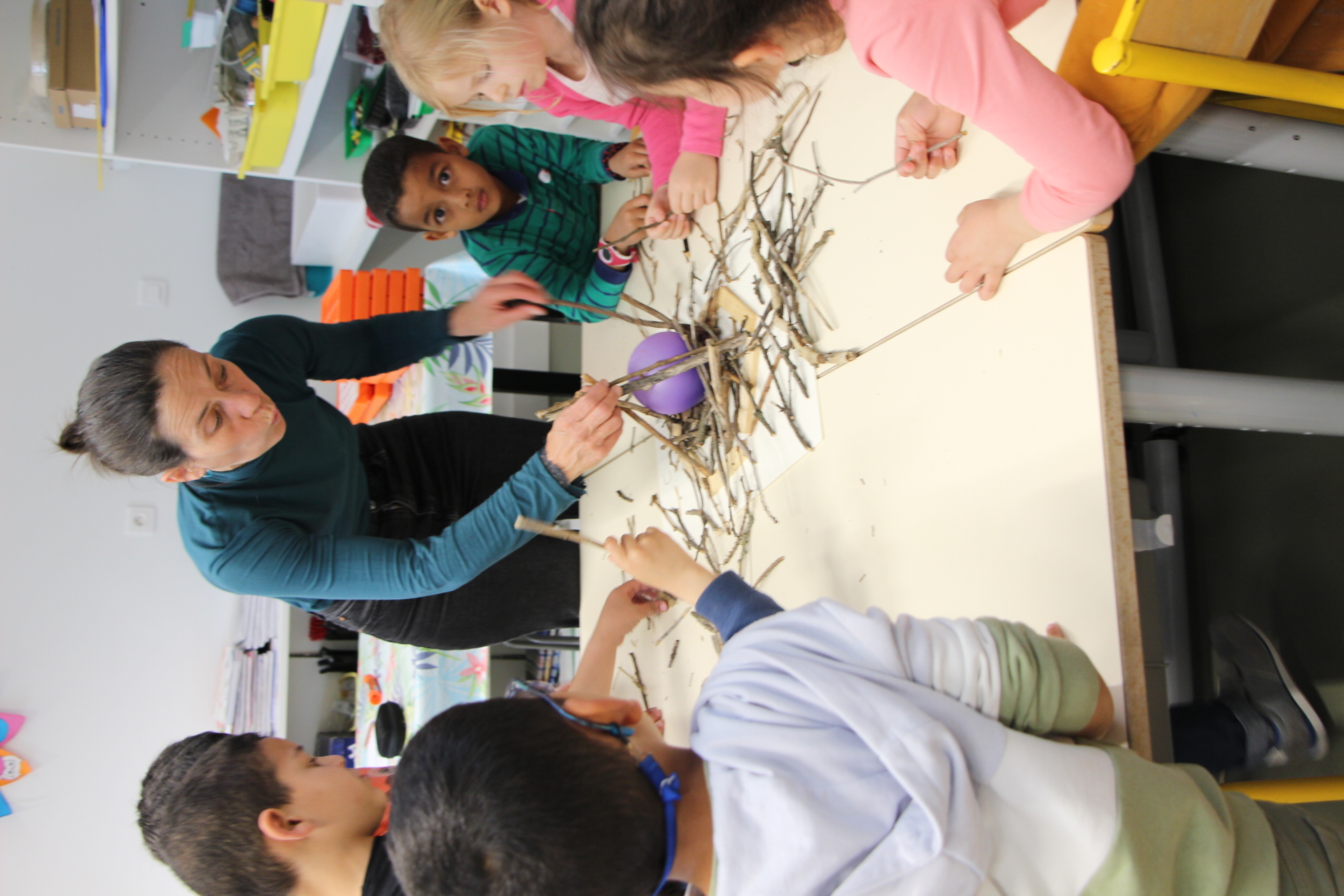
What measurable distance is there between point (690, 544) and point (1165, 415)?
0.78 meters

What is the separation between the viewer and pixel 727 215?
142 cm

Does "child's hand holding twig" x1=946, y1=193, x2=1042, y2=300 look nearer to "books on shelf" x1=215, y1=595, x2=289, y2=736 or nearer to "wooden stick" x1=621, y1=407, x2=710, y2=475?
"wooden stick" x1=621, y1=407, x2=710, y2=475

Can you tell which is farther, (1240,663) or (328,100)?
(328,100)

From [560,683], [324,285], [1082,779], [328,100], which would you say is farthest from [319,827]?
[324,285]

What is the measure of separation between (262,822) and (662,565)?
712 millimetres

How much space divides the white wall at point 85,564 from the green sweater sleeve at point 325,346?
76.2 inches

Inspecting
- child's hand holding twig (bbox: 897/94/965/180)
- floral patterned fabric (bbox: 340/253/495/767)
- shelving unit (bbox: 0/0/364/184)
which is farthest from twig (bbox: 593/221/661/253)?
shelving unit (bbox: 0/0/364/184)

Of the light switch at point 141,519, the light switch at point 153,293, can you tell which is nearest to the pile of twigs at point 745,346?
the light switch at point 141,519

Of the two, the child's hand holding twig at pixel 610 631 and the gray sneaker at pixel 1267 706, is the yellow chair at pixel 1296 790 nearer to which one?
the gray sneaker at pixel 1267 706

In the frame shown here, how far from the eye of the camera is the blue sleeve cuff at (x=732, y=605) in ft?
3.05

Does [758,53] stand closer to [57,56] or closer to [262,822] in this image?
[262,822]

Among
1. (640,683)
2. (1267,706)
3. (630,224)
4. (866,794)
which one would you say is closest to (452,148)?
(630,224)

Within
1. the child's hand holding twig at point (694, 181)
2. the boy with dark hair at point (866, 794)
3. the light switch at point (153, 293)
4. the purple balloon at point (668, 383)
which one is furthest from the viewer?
the light switch at point (153, 293)

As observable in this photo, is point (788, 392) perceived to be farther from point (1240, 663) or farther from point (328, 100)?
point (328, 100)
